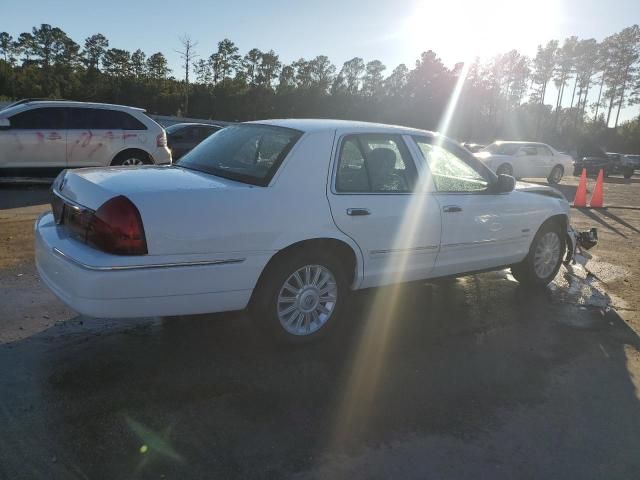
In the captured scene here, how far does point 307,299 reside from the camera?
4066 millimetres

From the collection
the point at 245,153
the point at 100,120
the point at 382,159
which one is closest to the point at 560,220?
the point at 382,159

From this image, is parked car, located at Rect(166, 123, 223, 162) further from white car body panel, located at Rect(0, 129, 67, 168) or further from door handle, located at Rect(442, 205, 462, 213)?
door handle, located at Rect(442, 205, 462, 213)

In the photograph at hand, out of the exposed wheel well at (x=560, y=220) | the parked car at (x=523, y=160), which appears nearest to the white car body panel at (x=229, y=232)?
the exposed wheel well at (x=560, y=220)

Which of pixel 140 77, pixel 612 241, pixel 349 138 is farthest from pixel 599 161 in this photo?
pixel 140 77

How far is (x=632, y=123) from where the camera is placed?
63562 mm

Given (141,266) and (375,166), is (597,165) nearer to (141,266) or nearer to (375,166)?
(375,166)

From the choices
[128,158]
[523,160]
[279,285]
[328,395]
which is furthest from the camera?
[523,160]

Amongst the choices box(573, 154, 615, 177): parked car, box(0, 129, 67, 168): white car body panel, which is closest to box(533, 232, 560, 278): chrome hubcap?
box(0, 129, 67, 168): white car body panel

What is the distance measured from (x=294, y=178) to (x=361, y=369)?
1367 mm

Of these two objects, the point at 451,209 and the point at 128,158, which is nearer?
the point at 451,209

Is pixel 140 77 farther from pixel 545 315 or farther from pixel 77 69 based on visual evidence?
pixel 545 315

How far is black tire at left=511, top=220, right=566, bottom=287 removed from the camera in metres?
5.79

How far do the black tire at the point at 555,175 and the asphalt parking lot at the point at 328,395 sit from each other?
1677 cm

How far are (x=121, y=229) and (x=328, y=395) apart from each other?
1.57 meters
